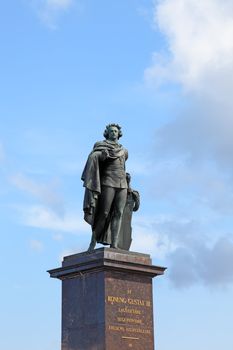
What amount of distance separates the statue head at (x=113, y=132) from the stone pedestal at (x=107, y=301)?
297cm

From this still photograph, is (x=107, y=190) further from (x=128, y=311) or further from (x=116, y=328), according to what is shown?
(x=116, y=328)

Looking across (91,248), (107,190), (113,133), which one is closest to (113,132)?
(113,133)

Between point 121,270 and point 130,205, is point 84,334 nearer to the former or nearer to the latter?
point 121,270

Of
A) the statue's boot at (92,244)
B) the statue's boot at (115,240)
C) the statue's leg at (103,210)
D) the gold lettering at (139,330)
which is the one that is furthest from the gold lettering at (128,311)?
the statue's leg at (103,210)

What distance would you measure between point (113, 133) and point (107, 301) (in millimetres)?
4340

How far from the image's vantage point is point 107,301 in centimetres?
2280

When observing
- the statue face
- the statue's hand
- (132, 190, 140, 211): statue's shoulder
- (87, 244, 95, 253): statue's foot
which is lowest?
(87, 244, 95, 253): statue's foot

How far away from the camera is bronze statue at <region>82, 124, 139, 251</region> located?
24125 mm

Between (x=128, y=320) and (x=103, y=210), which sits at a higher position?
(x=103, y=210)

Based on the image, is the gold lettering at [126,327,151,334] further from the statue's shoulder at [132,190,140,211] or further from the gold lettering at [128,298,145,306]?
the statue's shoulder at [132,190,140,211]

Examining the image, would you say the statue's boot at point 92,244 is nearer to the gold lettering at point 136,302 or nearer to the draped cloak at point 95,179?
→ the draped cloak at point 95,179

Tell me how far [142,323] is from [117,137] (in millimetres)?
4703

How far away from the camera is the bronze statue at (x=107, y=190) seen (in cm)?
2412

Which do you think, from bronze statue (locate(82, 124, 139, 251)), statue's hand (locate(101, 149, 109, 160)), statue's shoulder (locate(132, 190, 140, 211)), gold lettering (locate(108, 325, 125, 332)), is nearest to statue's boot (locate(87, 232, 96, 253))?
bronze statue (locate(82, 124, 139, 251))
